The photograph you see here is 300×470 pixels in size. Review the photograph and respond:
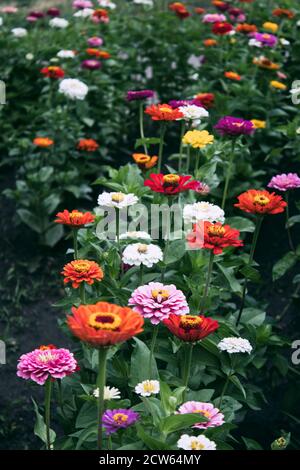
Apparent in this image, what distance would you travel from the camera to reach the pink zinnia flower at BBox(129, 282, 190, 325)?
1.67m

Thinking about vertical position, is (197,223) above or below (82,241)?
above

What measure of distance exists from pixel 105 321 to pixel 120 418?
13.9 inches

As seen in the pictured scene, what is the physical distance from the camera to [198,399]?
198 centimetres

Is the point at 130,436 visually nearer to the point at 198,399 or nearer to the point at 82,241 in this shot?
the point at 198,399

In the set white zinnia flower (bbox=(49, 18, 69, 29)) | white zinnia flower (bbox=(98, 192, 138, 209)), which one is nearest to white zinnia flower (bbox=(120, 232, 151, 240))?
white zinnia flower (bbox=(98, 192, 138, 209))

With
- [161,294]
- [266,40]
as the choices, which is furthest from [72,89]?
[161,294]

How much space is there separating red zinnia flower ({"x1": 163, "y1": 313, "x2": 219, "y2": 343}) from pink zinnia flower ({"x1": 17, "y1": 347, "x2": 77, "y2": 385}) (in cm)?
26

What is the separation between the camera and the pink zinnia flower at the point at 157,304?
167cm

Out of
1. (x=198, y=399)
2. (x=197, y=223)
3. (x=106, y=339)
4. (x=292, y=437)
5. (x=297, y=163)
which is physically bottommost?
(x=292, y=437)

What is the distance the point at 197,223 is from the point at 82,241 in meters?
0.46

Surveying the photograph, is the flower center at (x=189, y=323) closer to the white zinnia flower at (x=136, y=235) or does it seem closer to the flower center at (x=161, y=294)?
the flower center at (x=161, y=294)

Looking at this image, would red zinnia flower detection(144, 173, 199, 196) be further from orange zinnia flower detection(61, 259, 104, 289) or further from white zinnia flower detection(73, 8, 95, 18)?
white zinnia flower detection(73, 8, 95, 18)
